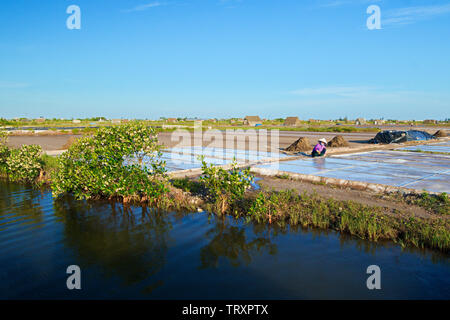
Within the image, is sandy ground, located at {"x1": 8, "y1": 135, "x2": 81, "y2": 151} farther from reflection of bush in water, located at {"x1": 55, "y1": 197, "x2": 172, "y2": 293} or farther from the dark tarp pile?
the dark tarp pile

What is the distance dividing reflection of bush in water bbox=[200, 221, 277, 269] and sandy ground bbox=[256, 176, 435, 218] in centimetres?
253

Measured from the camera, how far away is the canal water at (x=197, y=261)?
4371mm

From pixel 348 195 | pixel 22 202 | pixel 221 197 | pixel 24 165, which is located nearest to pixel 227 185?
pixel 221 197

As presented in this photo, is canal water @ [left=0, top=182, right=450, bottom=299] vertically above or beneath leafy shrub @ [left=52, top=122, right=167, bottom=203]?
beneath

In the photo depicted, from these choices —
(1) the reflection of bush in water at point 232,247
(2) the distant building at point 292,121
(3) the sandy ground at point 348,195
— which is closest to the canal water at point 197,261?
(1) the reflection of bush in water at point 232,247

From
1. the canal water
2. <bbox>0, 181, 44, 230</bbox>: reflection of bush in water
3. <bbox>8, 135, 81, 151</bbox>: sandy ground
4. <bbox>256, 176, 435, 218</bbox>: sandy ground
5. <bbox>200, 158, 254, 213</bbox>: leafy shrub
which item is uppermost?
<bbox>8, 135, 81, 151</bbox>: sandy ground

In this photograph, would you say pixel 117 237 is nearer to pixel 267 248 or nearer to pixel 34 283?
pixel 34 283

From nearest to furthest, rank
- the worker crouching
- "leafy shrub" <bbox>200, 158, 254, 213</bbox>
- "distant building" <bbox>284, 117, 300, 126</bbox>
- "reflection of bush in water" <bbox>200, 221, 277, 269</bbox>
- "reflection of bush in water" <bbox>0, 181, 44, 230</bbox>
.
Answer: "reflection of bush in water" <bbox>200, 221, 277, 269</bbox> < "leafy shrub" <bbox>200, 158, 254, 213</bbox> < "reflection of bush in water" <bbox>0, 181, 44, 230</bbox> < the worker crouching < "distant building" <bbox>284, 117, 300, 126</bbox>

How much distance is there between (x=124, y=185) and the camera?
26.3 feet

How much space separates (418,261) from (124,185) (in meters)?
6.50

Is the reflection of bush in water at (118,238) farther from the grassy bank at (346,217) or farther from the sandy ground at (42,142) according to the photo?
the sandy ground at (42,142)

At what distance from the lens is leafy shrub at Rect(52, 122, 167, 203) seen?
807cm

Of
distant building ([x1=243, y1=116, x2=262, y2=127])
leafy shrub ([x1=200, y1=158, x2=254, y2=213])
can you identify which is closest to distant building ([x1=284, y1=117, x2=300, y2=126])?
distant building ([x1=243, y1=116, x2=262, y2=127])

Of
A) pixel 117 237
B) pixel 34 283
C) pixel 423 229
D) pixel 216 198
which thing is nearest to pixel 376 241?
pixel 423 229
